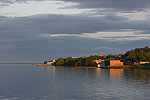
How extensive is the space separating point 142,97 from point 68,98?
1220cm

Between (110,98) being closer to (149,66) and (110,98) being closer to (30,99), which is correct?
(30,99)

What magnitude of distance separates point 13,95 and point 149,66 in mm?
159333

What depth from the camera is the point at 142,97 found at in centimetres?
4603

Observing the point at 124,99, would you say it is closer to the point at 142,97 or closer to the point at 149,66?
the point at 142,97

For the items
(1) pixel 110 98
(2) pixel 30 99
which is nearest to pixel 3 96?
(2) pixel 30 99

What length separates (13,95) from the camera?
1961 inches

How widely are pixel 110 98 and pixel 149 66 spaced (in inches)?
6211

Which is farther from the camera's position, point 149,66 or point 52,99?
point 149,66

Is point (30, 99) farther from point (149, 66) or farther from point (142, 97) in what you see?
point (149, 66)

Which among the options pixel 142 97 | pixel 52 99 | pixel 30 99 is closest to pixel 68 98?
pixel 52 99

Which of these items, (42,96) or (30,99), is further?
(42,96)

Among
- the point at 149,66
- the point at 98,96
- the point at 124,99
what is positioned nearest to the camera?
the point at 124,99

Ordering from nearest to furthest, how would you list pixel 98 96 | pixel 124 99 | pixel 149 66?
1. pixel 124 99
2. pixel 98 96
3. pixel 149 66

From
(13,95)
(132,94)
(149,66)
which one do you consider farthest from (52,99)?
(149,66)
